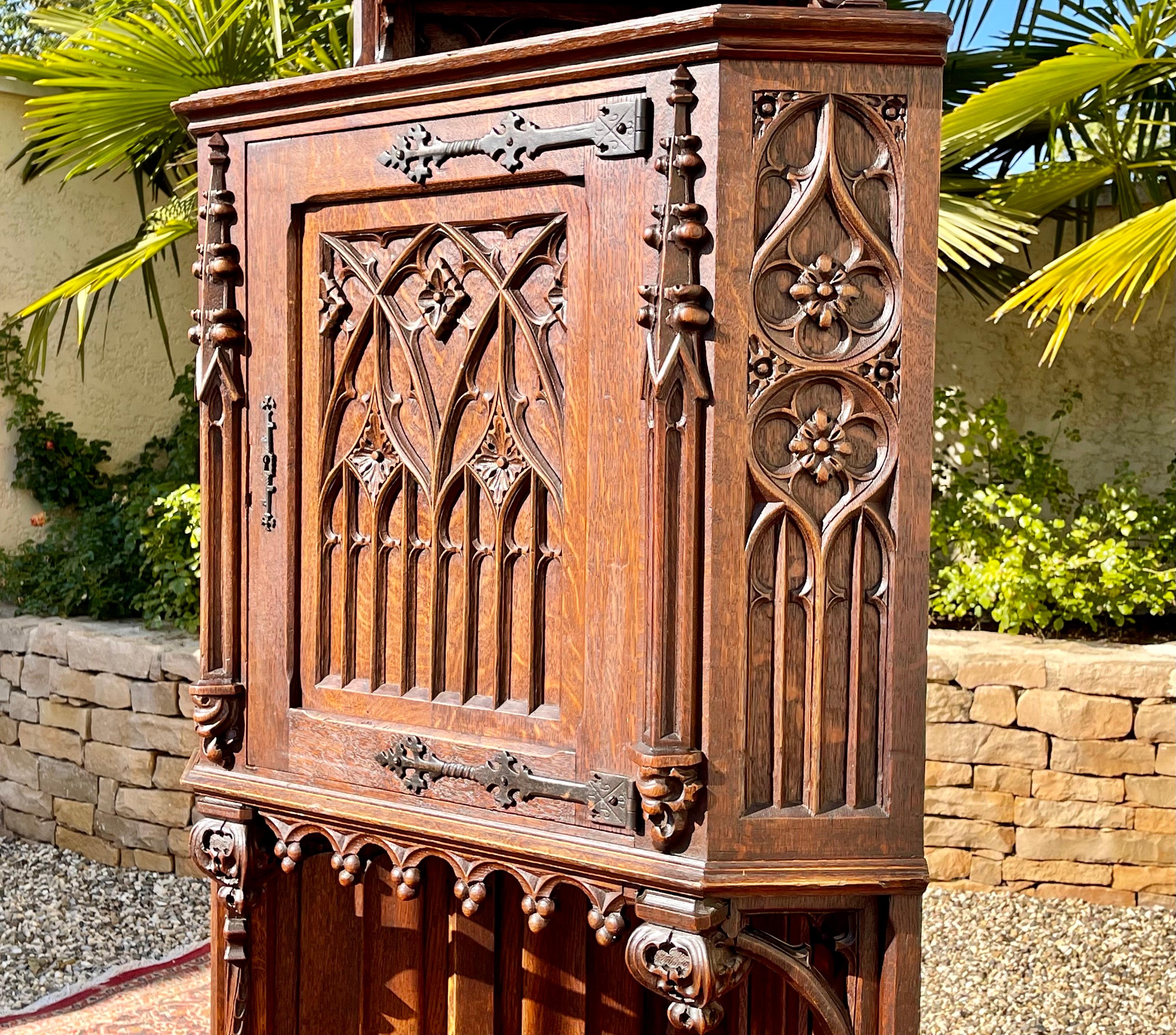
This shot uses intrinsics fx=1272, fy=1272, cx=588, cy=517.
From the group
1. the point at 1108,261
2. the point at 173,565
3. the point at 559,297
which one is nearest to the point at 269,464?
the point at 559,297

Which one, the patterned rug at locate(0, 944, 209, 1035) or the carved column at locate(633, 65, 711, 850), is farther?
the patterned rug at locate(0, 944, 209, 1035)

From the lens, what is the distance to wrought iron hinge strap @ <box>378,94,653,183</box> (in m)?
1.57

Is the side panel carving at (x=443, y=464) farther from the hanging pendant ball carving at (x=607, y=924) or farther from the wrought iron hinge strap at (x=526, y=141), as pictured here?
the hanging pendant ball carving at (x=607, y=924)

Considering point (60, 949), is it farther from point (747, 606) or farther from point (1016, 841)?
point (747, 606)

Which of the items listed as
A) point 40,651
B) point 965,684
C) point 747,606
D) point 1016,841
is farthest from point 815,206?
point 40,651

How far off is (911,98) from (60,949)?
4264mm

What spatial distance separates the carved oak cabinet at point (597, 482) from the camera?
1539mm

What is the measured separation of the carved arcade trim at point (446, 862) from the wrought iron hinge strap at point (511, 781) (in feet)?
0.32

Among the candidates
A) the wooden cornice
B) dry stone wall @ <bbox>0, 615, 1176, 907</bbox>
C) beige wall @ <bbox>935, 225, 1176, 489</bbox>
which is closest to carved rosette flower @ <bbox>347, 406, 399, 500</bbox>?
the wooden cornice

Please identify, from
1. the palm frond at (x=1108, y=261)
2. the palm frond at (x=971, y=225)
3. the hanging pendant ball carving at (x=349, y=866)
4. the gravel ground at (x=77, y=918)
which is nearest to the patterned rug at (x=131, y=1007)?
the gravel ground at (x=77, y=918)

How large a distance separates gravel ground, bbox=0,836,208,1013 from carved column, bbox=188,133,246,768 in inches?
104

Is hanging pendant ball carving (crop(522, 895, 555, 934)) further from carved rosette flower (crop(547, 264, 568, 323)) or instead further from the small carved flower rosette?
carved rosette flower (crop(547, 264, 568, 323))

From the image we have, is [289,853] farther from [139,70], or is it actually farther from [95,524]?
[95,524]

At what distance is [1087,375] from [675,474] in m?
4.24
